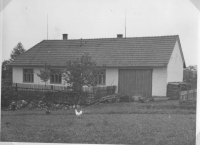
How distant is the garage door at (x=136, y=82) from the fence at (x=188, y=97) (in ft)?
2.70

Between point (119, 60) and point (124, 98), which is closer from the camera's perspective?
point (124, 98)

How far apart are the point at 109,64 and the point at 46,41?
5.95 ft

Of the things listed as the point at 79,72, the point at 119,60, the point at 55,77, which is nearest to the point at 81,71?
the point at 79,72

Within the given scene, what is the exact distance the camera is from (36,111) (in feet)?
20.5

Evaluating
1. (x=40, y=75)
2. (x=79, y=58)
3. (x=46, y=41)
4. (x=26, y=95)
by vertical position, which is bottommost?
(x=26, y=95)

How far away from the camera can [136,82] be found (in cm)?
636

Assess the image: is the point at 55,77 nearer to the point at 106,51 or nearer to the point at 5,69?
the point at 5,69

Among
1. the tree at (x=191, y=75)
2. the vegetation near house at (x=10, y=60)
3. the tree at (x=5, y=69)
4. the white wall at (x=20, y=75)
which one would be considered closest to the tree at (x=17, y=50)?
the vegetation near house at (x=10, y=60)

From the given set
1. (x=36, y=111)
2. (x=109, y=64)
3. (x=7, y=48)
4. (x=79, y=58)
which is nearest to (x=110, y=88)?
(x=109, y=64)

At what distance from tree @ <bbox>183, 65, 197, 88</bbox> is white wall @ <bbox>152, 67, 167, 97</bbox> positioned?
696 mm

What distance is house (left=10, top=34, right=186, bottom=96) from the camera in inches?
243

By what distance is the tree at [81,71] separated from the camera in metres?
6.12

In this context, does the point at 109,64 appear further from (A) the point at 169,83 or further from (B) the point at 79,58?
(A) the point at 169,83

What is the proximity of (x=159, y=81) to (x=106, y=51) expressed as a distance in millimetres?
1702
